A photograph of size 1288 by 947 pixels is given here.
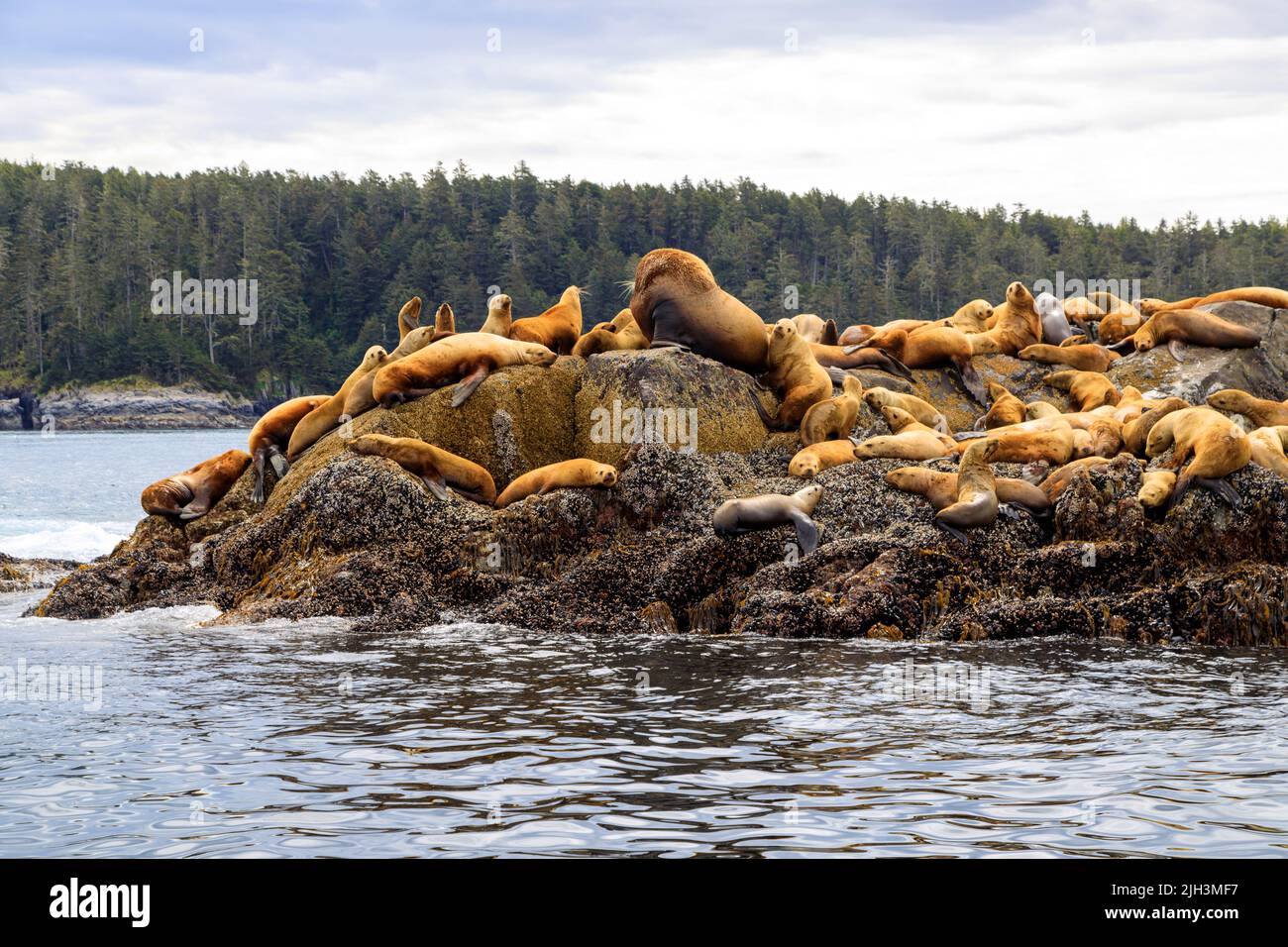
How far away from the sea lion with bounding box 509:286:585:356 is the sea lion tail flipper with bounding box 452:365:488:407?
3.96ft

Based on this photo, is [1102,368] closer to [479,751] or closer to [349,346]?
[479,751]

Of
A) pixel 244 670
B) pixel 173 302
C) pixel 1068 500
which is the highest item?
pixel 173 302

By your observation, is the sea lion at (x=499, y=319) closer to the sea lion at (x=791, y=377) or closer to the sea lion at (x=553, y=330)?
the sea lion at (x=553, y=330)

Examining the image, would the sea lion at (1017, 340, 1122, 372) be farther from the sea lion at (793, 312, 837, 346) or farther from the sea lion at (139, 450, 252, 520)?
the sea lion at (139, 450, 252, 520)

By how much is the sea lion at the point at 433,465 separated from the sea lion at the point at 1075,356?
7.48 metres

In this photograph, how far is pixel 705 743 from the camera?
6828 mm

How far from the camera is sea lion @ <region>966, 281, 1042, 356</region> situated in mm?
16625

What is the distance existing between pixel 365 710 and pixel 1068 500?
6127mm

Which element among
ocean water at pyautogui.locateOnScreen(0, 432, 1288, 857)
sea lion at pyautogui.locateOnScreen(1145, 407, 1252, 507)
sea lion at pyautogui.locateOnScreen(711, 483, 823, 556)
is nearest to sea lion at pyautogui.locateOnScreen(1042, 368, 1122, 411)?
sea lion at pyautogui.locateOnScreen(1145, 407, 1252, 507)

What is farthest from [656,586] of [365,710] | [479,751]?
[479,751]

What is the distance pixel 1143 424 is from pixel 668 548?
4.47m

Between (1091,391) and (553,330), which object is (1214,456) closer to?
(1091,391)

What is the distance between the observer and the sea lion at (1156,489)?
10363mm
